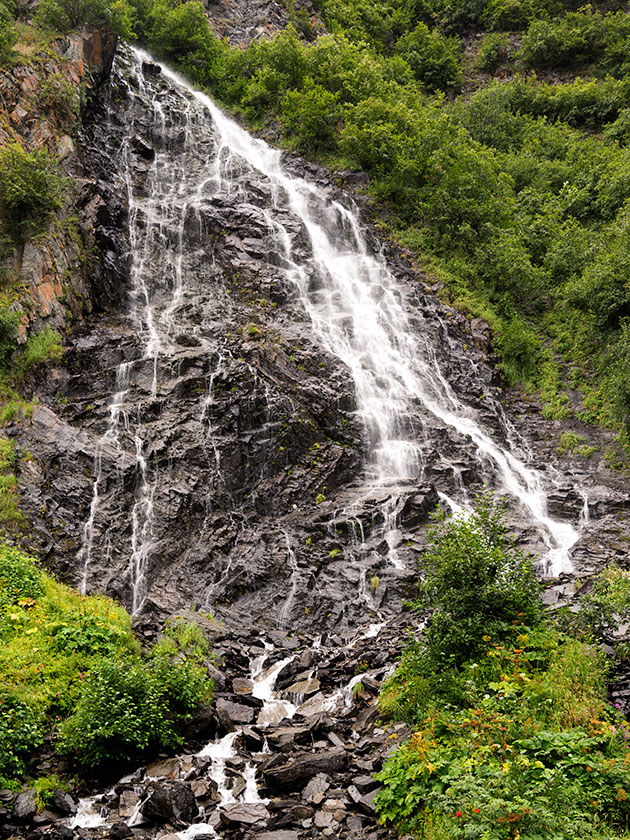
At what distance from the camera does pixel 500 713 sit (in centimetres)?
645

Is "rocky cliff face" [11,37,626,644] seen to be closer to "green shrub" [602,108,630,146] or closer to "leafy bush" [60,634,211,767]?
"leafy bush" [60,634,211,767]

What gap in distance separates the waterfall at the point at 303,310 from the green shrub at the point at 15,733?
610 cm

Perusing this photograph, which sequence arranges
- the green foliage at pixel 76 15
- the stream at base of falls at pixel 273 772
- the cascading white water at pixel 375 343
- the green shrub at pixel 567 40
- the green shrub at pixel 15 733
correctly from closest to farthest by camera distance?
the stream at base of falls at pixel 273 772 < the green shrub at pixel 15 733 < the cascading white water at pixel 375 343 < the green foliage at pixel 76 15 < the green shrub at pixel 567 40

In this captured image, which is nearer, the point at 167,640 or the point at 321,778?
the point at 321,778

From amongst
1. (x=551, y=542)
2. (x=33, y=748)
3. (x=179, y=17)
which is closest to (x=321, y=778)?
(x=33, y=748)

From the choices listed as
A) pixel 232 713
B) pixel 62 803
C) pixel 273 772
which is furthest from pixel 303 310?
pixel 62 803

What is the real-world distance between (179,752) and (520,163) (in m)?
34.3

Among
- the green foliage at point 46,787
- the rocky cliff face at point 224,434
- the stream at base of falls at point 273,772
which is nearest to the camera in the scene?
the stream at base of falls at point 273,772

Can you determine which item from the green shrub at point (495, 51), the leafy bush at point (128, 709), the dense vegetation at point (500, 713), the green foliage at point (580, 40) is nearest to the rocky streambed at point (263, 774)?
the leafy bush at point (128, 709)

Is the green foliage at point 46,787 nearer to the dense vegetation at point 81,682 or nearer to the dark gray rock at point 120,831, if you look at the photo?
the dense vegetation at point 81,682

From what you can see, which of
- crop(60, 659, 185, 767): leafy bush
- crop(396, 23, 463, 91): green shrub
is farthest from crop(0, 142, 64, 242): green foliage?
crop(396, 23, 463, 91): green shrub

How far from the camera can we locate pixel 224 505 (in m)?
16.2

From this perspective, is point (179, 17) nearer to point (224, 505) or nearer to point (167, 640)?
point (224, 505)

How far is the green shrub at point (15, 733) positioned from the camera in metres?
7.12
